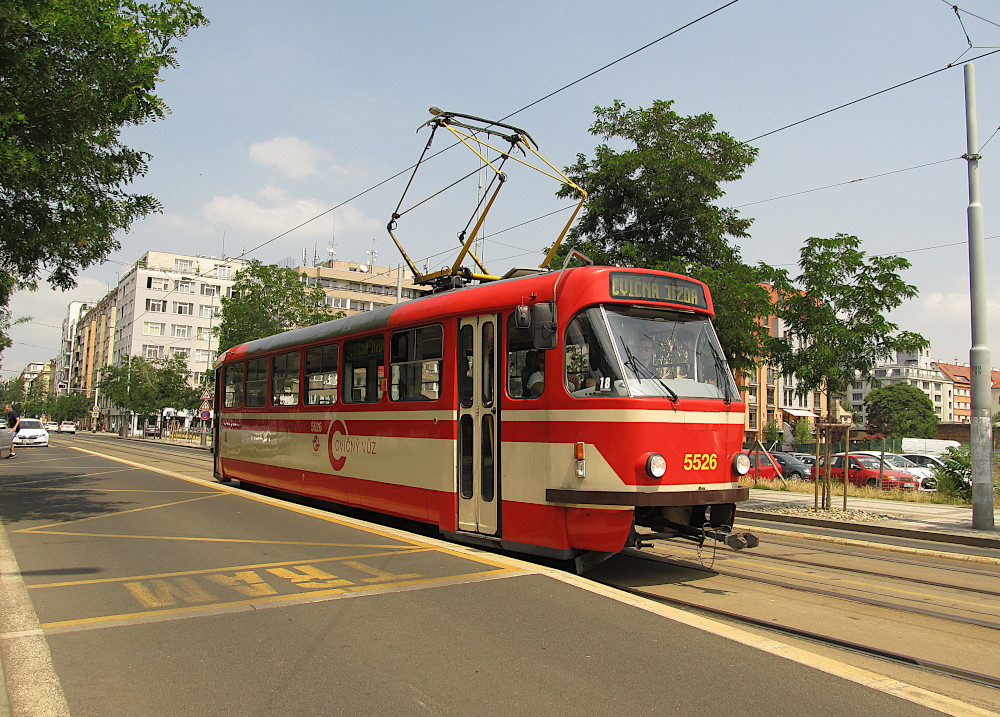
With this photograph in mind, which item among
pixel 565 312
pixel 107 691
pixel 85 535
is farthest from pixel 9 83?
pixel 107 691

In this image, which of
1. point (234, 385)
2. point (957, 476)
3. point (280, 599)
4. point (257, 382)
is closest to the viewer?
point (280, 599)

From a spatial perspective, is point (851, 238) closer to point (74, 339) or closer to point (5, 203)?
point (5, 203)

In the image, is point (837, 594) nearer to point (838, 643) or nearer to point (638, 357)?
point (838, 643)

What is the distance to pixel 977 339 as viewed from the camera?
45.3ft

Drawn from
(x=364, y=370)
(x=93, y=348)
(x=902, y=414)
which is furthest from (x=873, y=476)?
(x=93, y=348)

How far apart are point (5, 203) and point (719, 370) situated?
1054 centimetres

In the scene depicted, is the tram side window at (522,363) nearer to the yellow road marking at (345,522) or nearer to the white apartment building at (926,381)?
the yellow road marking at (345,522)

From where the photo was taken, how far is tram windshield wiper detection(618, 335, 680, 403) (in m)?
7.31

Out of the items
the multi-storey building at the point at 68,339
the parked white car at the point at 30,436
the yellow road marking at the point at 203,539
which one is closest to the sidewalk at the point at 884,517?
the yellow road marking at the point at 203,539

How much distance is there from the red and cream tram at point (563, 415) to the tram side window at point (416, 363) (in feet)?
0.08

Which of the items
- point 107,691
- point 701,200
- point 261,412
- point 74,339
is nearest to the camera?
point 107,691

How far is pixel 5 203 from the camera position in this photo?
1134cm

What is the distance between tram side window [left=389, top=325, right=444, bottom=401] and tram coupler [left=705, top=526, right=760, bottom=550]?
3534mm

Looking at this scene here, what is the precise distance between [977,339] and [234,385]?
1472 centimetres
